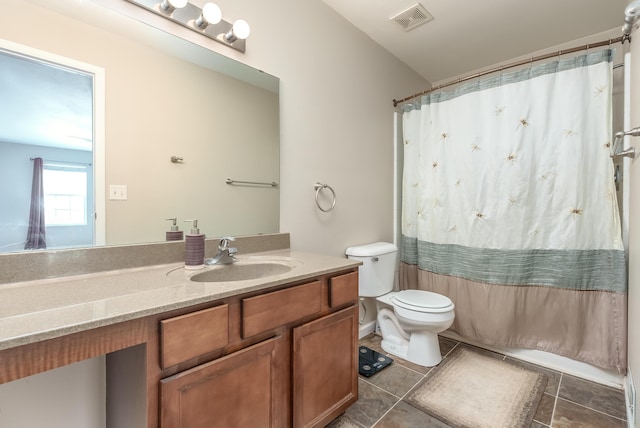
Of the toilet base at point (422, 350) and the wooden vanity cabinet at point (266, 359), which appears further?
the toilet base at point (422, 350)

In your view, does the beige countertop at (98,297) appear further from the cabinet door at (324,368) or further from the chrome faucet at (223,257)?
the cabinet door at (324,368)

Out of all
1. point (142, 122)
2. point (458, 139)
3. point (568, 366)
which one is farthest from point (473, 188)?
point (142, 122)

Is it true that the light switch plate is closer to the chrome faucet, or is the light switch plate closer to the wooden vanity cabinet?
the chrome faucet

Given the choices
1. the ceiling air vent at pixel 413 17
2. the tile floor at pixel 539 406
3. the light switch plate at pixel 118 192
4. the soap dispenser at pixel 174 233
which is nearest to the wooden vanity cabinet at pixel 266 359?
the tile floor at pixel 539 406

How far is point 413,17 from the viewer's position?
197 centimetres

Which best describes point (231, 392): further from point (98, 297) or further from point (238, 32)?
point (238, 32)


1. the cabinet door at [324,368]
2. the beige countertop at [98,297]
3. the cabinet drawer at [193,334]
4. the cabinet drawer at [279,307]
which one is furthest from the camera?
the cabinet door at [324,368]

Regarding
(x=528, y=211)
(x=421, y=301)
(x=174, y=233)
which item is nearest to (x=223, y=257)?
(x=174, y=233)

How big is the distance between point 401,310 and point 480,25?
208 centimetres

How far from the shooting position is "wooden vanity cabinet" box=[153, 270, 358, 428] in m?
0.81

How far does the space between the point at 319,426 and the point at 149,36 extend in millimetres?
1809

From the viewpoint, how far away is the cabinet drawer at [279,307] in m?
0.96

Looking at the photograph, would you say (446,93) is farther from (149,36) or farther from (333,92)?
(149,36)

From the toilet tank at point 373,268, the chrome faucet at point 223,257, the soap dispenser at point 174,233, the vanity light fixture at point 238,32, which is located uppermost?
the vanity light fixture at point 238,32
